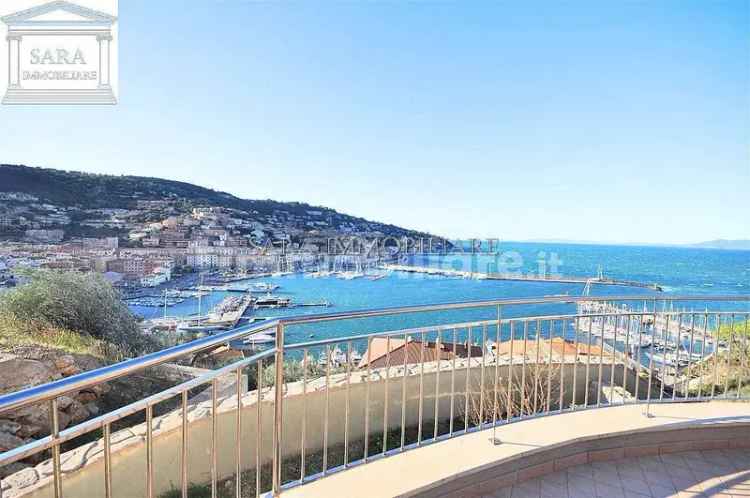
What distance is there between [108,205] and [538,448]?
22.5 meters

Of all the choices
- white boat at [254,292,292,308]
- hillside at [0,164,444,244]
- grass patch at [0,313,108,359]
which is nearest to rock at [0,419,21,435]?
grass patch at [0,313,108,359]

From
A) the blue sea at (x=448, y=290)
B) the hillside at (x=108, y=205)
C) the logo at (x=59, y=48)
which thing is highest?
the logo at (x=59, y=48)

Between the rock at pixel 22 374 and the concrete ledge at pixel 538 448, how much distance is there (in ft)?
14.5

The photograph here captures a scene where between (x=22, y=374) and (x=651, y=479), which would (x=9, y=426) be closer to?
(x=22, y=374)

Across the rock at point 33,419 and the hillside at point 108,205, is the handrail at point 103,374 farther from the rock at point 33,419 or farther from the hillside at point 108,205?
the hillside at point 108,205

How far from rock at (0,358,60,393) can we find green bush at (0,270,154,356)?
137cm

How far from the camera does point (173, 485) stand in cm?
356

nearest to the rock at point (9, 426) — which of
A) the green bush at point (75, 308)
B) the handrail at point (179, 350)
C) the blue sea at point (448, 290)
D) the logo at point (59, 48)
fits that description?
the green bush at point (75, 308)

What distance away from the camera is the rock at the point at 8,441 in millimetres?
3718

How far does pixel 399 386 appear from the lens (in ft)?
16.2

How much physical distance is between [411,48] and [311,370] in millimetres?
→ 10554

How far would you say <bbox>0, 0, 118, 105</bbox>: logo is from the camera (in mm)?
7695

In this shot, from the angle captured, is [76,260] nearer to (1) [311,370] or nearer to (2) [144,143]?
(2) [144,143]

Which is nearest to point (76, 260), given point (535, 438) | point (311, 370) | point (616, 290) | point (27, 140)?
point (27, 140)
